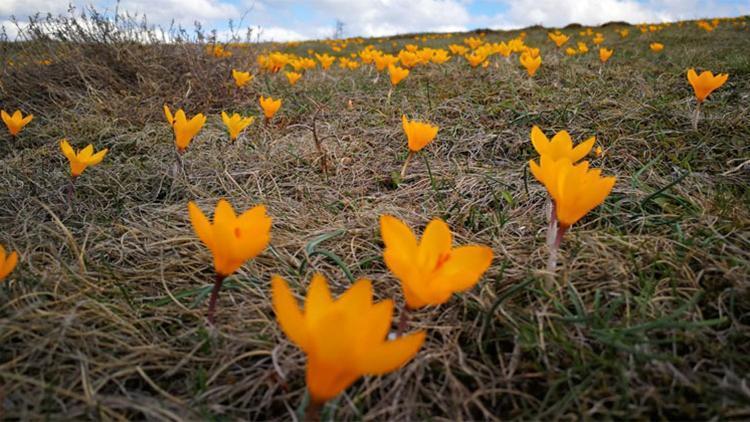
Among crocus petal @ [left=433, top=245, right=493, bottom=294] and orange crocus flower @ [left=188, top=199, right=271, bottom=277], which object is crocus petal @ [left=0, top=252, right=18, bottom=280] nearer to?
orange crocus flower @ [left=188, top=199, right=271, bottom=277]

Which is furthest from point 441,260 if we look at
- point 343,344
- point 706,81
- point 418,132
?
point 706,81

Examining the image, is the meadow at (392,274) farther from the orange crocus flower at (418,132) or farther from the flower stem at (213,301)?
the orange crocus flower at (418,132)

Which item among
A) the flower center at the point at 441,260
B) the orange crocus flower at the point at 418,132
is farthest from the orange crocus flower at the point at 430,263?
the orange crocus flower at the point at 418,132

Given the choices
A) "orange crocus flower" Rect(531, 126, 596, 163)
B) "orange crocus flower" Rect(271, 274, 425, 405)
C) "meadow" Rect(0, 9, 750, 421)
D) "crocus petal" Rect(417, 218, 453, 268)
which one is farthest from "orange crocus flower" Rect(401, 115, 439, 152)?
"orange crocus flower" Rect(271, 274, 425, 405)

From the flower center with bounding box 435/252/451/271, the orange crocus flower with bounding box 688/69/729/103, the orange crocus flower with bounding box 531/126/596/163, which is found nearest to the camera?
the flower center with bounding box 435/252/451/271

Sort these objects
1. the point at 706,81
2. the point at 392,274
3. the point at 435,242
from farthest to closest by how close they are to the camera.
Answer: the point at 706,81 < the point at 392,274 < the point at 435,242

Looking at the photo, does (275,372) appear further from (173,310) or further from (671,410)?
(671,410)

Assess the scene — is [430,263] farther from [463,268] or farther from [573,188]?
[573,188]

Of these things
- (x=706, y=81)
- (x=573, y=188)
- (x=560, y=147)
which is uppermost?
(x=706, y=81)

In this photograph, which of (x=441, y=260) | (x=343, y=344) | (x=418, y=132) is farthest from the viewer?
(x=418, y=132)
